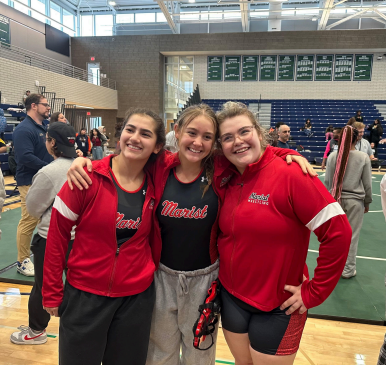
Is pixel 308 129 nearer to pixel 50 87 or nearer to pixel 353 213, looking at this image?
pixel 50 87

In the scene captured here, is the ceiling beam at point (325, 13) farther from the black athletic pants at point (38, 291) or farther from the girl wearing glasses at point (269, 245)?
the black athletic pants at point (38, 291)

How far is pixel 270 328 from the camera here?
4.47ft

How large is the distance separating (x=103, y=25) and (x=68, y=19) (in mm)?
2162

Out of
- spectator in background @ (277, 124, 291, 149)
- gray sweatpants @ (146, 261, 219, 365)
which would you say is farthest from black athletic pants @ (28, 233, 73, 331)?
spectator in background @ (277, 124, 291, 149)

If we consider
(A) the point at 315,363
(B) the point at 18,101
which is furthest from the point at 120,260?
(B) the point at 18,101

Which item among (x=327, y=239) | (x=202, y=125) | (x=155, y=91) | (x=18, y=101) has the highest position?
(x=155, y=91)

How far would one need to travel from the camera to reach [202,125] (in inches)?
58.0

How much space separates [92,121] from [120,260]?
62.1 ft

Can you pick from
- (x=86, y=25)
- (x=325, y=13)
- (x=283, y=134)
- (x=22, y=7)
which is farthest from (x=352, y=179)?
(x=86, y=25)

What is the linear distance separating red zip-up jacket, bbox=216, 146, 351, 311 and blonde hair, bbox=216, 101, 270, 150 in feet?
0.36

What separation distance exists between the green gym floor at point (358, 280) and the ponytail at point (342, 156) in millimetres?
1022

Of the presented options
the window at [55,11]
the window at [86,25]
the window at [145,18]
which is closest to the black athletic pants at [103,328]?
the window at [145,18]

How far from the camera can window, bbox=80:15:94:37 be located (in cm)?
1977

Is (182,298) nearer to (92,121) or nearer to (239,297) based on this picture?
(239,297)
